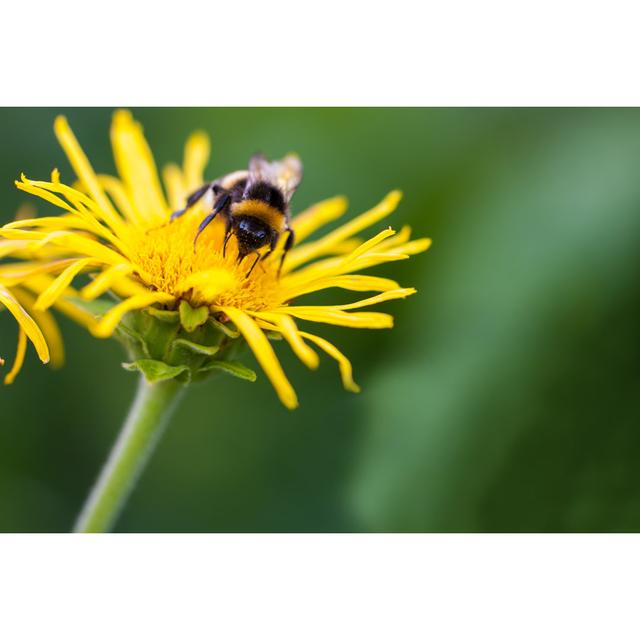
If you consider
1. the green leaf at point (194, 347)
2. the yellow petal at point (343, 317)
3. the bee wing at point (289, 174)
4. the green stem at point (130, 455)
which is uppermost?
the bee wing at point (289, 174)

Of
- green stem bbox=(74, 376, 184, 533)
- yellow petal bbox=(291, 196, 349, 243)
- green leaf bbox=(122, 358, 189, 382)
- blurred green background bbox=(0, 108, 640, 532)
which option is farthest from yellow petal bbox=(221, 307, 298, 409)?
blurred green background bbox=(0, 108, 640, 532)

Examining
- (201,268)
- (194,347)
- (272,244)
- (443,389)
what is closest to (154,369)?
(194,347)

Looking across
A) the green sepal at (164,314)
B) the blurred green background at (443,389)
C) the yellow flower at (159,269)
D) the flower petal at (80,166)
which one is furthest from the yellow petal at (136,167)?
the green sepal at (164,314)

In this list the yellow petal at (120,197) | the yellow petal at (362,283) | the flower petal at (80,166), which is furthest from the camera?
the yellow petal at (120,197)

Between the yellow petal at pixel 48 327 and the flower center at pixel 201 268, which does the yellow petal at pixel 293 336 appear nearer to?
the flower center at pixel 201 268

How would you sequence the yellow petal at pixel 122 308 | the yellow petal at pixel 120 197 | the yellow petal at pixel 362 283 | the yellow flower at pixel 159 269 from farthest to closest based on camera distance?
the yellow petal at pixel 120 197 → the yellow petal at pixel 362 283 → the yellow flower at pixel 159 269 → the yellow petal at pixel 122 308

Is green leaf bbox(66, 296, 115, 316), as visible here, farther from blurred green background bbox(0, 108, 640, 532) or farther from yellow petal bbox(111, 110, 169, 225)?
blurred green background bbox(0, 108, 640, 532)
